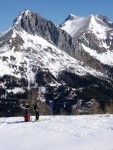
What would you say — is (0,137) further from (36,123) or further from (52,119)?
(52,119)

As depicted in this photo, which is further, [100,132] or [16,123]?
[16,123]

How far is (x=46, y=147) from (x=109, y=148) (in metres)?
6.90

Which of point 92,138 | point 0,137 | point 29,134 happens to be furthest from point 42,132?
point 92,138

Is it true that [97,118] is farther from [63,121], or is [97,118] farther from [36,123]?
[36,123]

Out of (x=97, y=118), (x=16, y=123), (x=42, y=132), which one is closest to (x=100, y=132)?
(x=42, y=132)

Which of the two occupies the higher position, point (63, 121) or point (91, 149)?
point (63, 121)

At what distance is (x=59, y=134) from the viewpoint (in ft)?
158

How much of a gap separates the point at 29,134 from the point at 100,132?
851 centimetres

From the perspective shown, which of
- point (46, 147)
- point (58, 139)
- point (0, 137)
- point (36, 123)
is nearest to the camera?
point (46, 147)

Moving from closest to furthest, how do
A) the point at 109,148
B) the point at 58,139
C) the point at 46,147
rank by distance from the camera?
the point at 109,148
the point at 46,147
the point at 58,139

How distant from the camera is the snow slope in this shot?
42094 mm

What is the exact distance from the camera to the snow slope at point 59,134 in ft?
138

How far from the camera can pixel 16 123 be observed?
58.9 m

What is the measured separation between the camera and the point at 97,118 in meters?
59.0
